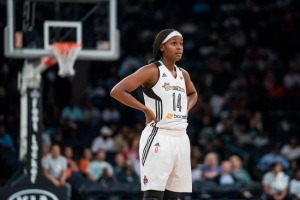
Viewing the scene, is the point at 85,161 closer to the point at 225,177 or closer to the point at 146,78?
the point at 225,177

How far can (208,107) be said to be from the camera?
20.7 meters

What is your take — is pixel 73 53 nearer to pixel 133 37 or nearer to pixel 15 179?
pixel 15 179

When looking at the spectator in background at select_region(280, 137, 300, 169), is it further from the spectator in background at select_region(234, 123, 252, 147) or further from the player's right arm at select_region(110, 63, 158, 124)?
the player's right arm at select_region(110, 63, 158, 124)

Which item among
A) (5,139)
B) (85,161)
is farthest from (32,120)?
(5,139)

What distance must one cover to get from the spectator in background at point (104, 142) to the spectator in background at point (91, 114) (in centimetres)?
123

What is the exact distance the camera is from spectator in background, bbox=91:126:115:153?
18328 mm

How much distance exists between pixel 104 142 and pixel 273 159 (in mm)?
3679

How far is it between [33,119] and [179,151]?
6393mm

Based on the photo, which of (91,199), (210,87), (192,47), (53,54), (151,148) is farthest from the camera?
(192,47)

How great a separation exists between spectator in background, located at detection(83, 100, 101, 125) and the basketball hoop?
5.68m

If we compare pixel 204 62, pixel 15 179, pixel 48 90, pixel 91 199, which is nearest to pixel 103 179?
pixel 91 199

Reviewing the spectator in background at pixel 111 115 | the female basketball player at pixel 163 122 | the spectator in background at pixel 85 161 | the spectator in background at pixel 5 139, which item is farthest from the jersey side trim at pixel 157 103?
the spectator in background at pixel 111 115

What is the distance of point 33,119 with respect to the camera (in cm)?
1430

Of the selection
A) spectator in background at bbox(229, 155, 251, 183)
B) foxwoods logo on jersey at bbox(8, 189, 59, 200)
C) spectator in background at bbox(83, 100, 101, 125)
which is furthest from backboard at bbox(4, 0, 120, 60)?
spectator in background at bbox(83, 100, 101, 125)
